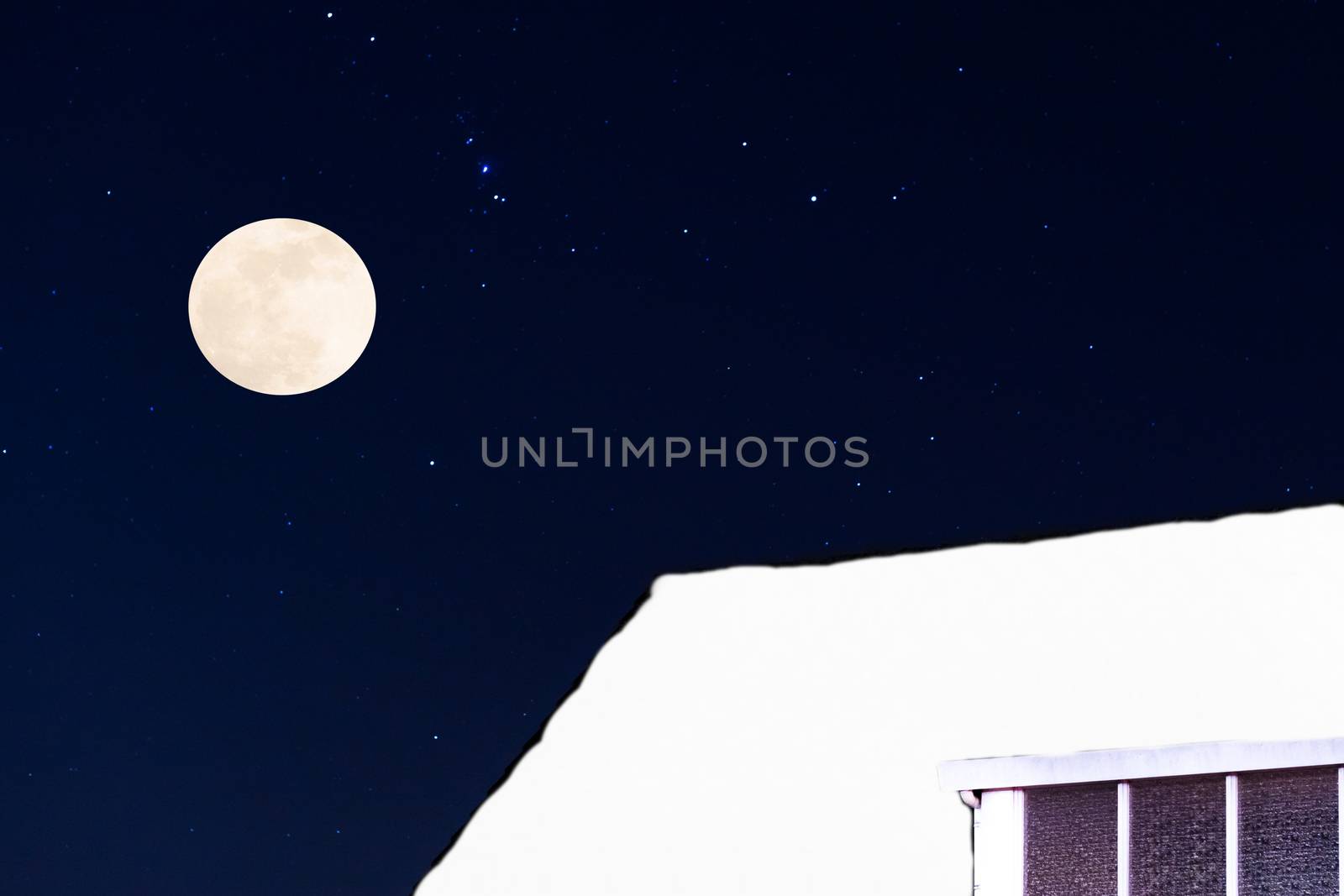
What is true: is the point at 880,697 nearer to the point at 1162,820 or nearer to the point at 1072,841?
the point at 1072,841

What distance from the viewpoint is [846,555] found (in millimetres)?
5441

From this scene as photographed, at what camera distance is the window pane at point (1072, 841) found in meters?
4.10

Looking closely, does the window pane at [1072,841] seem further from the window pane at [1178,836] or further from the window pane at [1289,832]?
the window pane at [1289,832]

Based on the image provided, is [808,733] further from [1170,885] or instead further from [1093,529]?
[1170,885]

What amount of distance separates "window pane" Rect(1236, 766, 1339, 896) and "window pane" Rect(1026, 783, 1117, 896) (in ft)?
1.07

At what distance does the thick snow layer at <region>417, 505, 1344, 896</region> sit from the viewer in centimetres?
450

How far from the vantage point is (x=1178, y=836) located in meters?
3.99

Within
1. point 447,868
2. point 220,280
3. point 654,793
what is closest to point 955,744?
point 654,793

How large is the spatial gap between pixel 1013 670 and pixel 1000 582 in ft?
0.93

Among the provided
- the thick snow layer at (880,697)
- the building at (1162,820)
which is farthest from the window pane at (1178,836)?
the thick snow layer at (880,697)

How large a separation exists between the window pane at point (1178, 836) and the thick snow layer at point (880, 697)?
0.42 m

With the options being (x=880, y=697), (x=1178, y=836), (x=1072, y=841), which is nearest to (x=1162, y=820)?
(x=1178, y=836)

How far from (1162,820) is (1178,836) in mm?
52

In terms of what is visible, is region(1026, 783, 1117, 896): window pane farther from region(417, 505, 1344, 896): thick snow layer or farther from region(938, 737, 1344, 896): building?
region(417, 505, 1344, 896): thick snow layer
